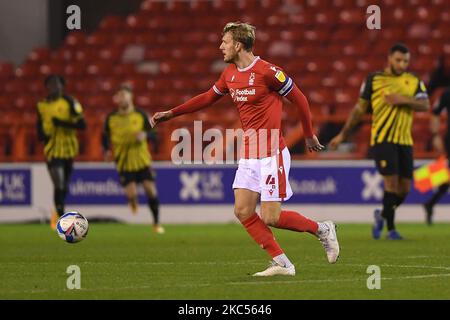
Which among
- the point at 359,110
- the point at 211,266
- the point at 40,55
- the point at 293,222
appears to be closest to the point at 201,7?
the point at 40,55

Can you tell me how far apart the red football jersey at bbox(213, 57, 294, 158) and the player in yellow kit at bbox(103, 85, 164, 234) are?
7766 millimetres

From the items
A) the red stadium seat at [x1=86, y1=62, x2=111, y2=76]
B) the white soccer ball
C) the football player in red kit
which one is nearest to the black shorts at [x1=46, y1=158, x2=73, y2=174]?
the white soccer ball

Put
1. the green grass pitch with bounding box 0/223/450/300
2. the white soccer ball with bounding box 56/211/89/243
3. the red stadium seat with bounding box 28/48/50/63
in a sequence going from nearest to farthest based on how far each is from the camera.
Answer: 1. the green grass pitch with bounding box 0/223/450/300
2. the white soccer ball with bounding box 56/211/89/243
3. the red stadium seat with bounding box 28/48/50/63

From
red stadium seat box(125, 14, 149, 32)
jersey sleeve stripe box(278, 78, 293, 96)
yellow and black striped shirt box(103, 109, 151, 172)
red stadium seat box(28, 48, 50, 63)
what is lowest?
yellow and black striped shirt box(103, 109, 151, 172)

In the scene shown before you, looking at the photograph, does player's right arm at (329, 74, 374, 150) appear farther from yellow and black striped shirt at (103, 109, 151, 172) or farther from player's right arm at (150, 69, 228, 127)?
yellow and black striped shirt at (103, 109, 151, 172)

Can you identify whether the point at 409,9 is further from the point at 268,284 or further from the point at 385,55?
the point at 268,284

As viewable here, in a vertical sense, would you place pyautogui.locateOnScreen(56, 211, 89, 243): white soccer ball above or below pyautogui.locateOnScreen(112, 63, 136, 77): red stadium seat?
below

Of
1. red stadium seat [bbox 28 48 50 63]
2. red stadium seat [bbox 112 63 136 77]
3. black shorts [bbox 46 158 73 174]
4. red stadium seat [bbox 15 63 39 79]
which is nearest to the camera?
black shorts [bbox 46 158 73 174]

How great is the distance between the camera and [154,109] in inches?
923

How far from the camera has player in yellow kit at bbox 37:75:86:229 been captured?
17.0 m

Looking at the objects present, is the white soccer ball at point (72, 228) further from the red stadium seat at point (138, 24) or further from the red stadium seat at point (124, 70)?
the red stadium seat at point (138, 24)

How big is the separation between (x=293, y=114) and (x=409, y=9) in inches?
174

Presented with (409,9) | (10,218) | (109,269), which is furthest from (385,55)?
(109,269)

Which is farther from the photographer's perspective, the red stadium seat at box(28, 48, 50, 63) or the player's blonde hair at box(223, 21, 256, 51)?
the red stadium seat at box(28, 48, 50, 63)
